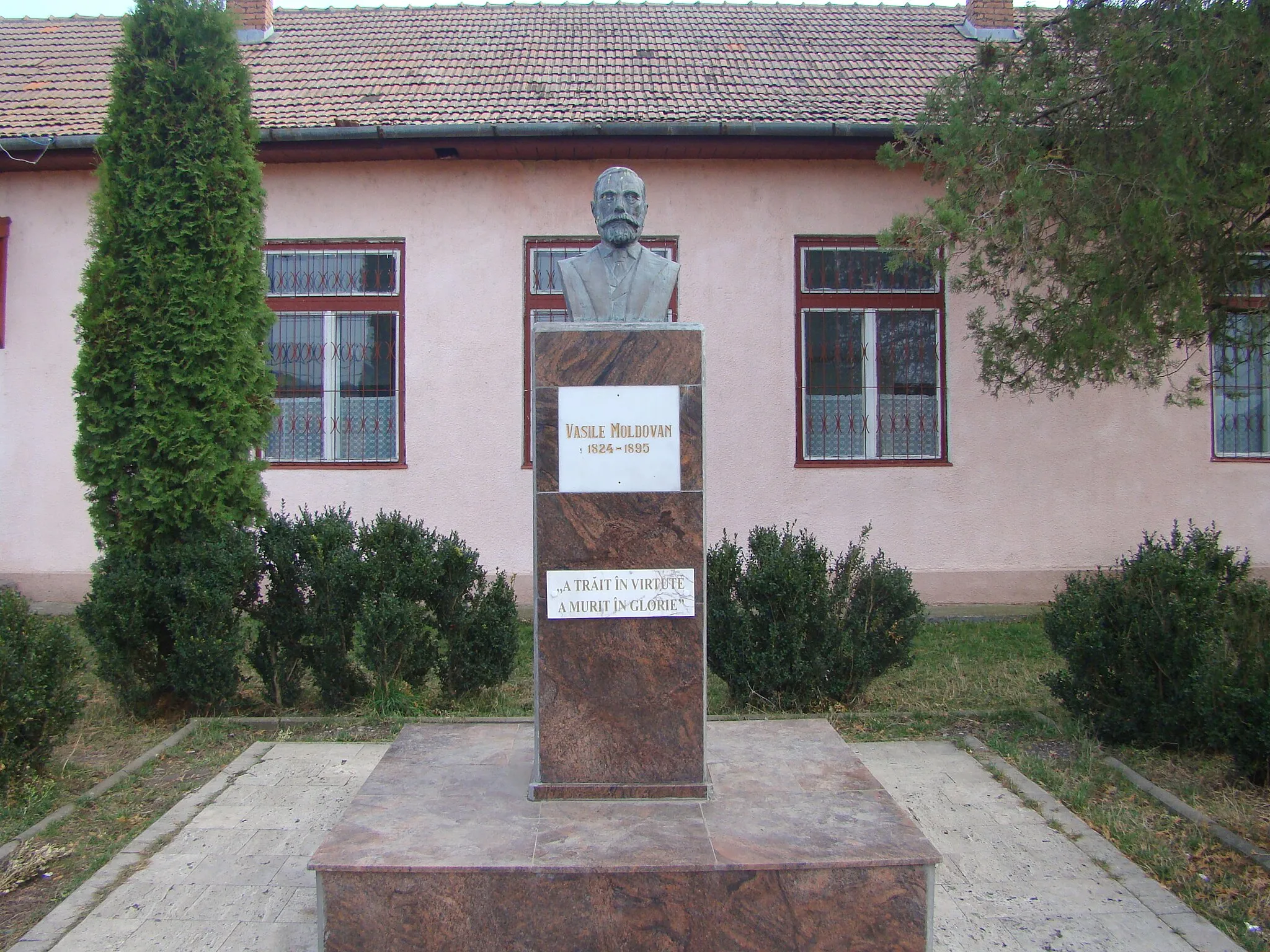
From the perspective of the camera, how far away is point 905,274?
9484 millimetres

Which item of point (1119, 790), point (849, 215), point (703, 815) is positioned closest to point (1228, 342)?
point (1119, 790)

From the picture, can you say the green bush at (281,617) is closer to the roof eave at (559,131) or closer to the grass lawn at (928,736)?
the grass lawn at (928,736)

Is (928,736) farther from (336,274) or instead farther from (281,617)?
(336,274)

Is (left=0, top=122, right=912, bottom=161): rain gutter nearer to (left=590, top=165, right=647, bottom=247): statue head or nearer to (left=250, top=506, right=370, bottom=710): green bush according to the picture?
(left=250, top=506, right=370, bottom=710): green bush

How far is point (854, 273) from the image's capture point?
31.1 ft

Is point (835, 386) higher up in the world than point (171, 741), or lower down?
higher up

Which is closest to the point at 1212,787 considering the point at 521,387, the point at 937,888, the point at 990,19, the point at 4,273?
the point at 937,888

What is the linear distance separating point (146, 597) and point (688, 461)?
11.9ft

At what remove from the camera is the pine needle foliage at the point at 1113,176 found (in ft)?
16.4

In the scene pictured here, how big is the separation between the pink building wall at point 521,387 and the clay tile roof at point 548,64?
0.50m

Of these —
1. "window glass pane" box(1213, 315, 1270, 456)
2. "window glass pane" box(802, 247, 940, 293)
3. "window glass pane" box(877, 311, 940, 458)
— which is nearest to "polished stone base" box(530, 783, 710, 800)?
"window glass pane" box(877, 311, 940, 458)

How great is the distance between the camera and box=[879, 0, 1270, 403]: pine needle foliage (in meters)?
4.99

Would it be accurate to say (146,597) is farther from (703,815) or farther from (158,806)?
(703,815)

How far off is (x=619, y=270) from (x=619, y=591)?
1.30 m
